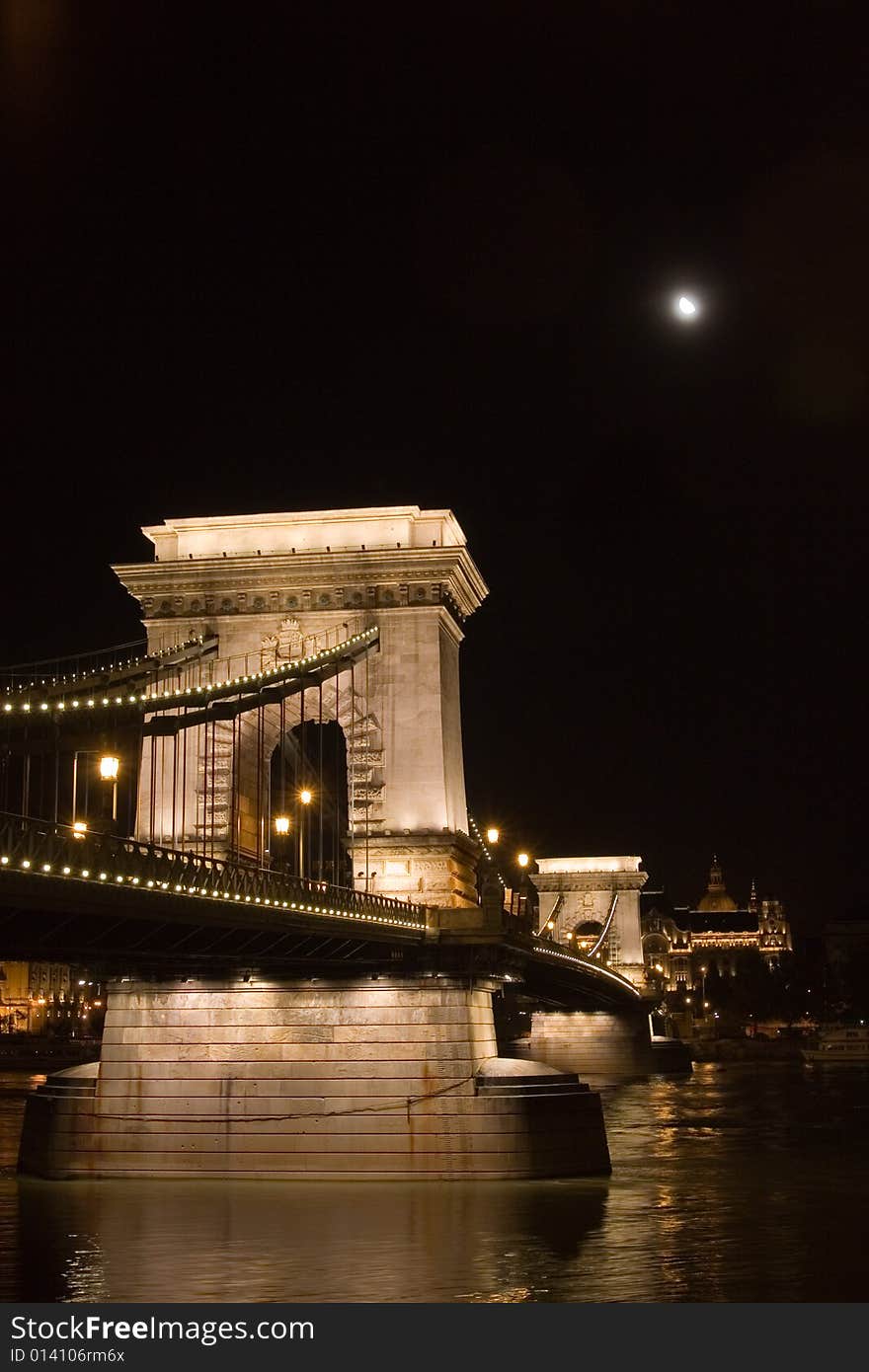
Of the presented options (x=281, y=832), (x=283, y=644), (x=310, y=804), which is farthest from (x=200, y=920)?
(x=310, y=804)

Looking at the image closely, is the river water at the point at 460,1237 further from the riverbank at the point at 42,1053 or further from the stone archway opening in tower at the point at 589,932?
the stone archway opening in tower at the point at 589,932

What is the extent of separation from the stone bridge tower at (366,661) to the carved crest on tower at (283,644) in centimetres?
4

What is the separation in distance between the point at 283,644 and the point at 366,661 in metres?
2.26

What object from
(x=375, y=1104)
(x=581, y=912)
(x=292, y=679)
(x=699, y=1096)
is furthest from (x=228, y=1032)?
(x=581, y=912)

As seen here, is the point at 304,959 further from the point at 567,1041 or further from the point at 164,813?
the point at 567,1041

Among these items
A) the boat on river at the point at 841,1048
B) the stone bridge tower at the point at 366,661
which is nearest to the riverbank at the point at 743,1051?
the boat on river at the point at 841,1048

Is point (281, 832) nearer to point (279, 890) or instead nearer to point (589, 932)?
point (279, 890)

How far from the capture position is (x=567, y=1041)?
297 ft

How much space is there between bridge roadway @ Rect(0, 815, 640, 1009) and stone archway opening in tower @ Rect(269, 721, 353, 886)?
209 inches

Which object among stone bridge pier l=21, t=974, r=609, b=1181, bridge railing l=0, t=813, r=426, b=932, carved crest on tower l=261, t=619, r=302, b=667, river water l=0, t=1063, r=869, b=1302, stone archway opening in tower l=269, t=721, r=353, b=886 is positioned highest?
carved crest on tower l=261, t=619, r=302, b=667

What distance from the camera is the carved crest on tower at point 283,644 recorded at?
4444 cm

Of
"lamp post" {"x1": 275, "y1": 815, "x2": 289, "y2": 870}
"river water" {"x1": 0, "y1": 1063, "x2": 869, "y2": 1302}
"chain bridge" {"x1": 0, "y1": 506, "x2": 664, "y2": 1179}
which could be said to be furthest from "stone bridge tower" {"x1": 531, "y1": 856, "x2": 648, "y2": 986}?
"river water" {"x1": 0, "y1": 1063, "x2": 869, "y2": 1302}

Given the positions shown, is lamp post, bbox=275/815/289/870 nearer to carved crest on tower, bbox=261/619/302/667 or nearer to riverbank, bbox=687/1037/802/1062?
carved crest on tower, bbox=261/619/302/667

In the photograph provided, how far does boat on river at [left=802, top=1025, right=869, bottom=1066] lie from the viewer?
11256cm
